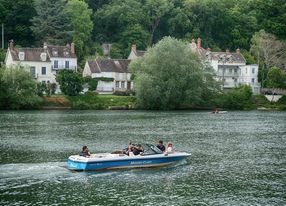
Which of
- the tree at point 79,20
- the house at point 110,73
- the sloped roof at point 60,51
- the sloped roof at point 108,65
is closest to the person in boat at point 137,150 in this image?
the house at point 110,73

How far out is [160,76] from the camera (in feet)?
370

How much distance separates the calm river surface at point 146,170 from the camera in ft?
131

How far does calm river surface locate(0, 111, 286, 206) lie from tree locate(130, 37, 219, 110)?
1855 centimetres

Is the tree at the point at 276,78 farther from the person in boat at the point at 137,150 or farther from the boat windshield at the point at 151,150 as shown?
the person in boat at the point at 137,150

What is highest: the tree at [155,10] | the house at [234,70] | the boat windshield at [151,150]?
the tree at [155,10]

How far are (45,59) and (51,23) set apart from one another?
18221 millimetres

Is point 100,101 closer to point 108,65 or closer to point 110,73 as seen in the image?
point 110,73

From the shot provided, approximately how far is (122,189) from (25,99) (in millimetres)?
70179

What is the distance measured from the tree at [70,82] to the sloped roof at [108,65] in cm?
1410

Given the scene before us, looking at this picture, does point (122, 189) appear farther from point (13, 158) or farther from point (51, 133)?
point (51, 133)

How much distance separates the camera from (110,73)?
443 ft

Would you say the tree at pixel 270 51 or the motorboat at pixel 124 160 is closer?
the motorboat at pixel 124 160

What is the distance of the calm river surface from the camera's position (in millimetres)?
40031

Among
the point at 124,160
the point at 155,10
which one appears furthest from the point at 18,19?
the point at 124,160
